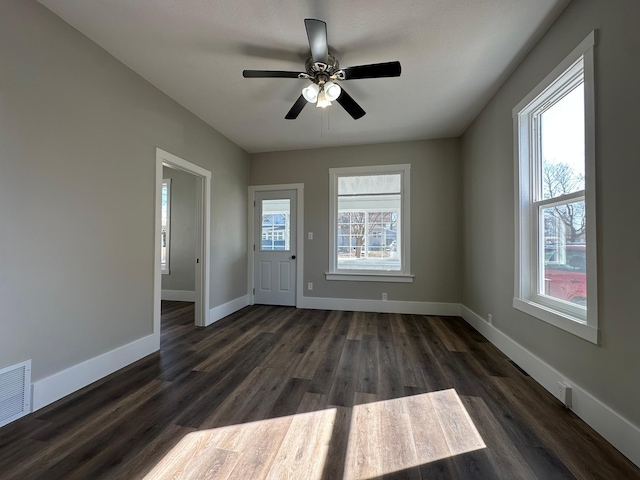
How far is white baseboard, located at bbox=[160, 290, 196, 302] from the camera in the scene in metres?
5.20

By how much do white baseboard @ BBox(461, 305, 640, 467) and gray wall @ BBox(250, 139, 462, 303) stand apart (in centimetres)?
162

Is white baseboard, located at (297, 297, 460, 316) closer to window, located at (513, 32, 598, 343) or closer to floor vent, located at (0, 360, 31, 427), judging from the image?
window, located at (513, 32, 598, 343)

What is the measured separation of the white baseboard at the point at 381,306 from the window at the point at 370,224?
380 millimetres

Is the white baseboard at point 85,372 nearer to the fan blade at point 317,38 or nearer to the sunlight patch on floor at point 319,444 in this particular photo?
the sunlight patch on floor at point 319,444

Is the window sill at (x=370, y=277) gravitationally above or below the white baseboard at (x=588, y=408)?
above

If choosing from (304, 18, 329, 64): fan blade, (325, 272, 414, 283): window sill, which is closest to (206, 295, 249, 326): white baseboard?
(325, 272, 414, 283): window sill

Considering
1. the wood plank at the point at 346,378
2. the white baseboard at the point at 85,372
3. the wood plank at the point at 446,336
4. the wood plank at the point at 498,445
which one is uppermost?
the white baseboard at the point at 85,372

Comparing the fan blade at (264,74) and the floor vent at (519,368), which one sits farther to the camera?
the floor vent at (519,368)

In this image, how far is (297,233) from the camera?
4.75 m

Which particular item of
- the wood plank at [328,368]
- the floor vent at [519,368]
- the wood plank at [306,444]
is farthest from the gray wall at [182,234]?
the floor vent at [519,368]

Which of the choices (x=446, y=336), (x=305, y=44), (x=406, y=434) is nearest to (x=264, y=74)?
(x=305, y=44)

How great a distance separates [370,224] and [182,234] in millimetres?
3583

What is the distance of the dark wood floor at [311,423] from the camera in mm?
1349

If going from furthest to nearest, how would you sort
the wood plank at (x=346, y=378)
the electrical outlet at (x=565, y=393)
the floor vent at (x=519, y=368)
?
the floor vent at (x=519, y=368), the wood plank at (x=346, y=378), the electrical outlet at (x=565, y=393)
